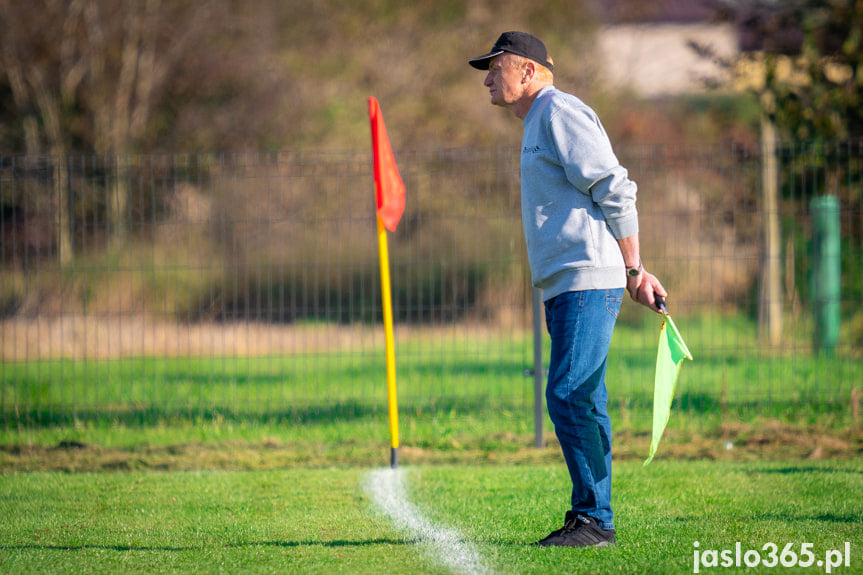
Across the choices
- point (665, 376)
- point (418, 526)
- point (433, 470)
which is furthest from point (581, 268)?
point (433, 470)

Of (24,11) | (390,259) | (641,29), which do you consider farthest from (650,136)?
(390,259)

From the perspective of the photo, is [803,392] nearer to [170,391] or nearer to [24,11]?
[170,391]

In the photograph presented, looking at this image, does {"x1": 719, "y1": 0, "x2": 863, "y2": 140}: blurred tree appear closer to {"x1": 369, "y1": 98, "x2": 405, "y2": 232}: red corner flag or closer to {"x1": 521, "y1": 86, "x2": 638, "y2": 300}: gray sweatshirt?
{"x1": 369, "y1": 98, "x2": 405, "y2": 232}: red corner flag

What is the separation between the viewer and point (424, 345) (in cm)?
857

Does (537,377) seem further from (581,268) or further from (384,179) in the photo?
(581,268)

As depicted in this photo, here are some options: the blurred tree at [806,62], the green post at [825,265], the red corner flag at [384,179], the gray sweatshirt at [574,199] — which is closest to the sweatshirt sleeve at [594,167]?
the gray sweatshirt at [574,199]

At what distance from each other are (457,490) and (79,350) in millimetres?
5327

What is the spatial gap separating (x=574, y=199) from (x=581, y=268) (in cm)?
30

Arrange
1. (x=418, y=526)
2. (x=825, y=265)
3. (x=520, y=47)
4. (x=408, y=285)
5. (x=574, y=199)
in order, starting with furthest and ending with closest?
(x=825, y=265) < (x=408, y=285) < (x=418, y=526) < (x=520, y=47) < (x=574, y=199)

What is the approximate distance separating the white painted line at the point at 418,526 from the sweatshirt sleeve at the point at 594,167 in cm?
151

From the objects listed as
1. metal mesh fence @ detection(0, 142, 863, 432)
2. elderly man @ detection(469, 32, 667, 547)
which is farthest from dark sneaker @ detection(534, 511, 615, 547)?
metal mesh fence @ detection(0, 142, 863, 432)

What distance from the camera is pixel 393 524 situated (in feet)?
16.3

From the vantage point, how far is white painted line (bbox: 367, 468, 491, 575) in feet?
13.5

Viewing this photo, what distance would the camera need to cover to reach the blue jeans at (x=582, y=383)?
409 centimetres
